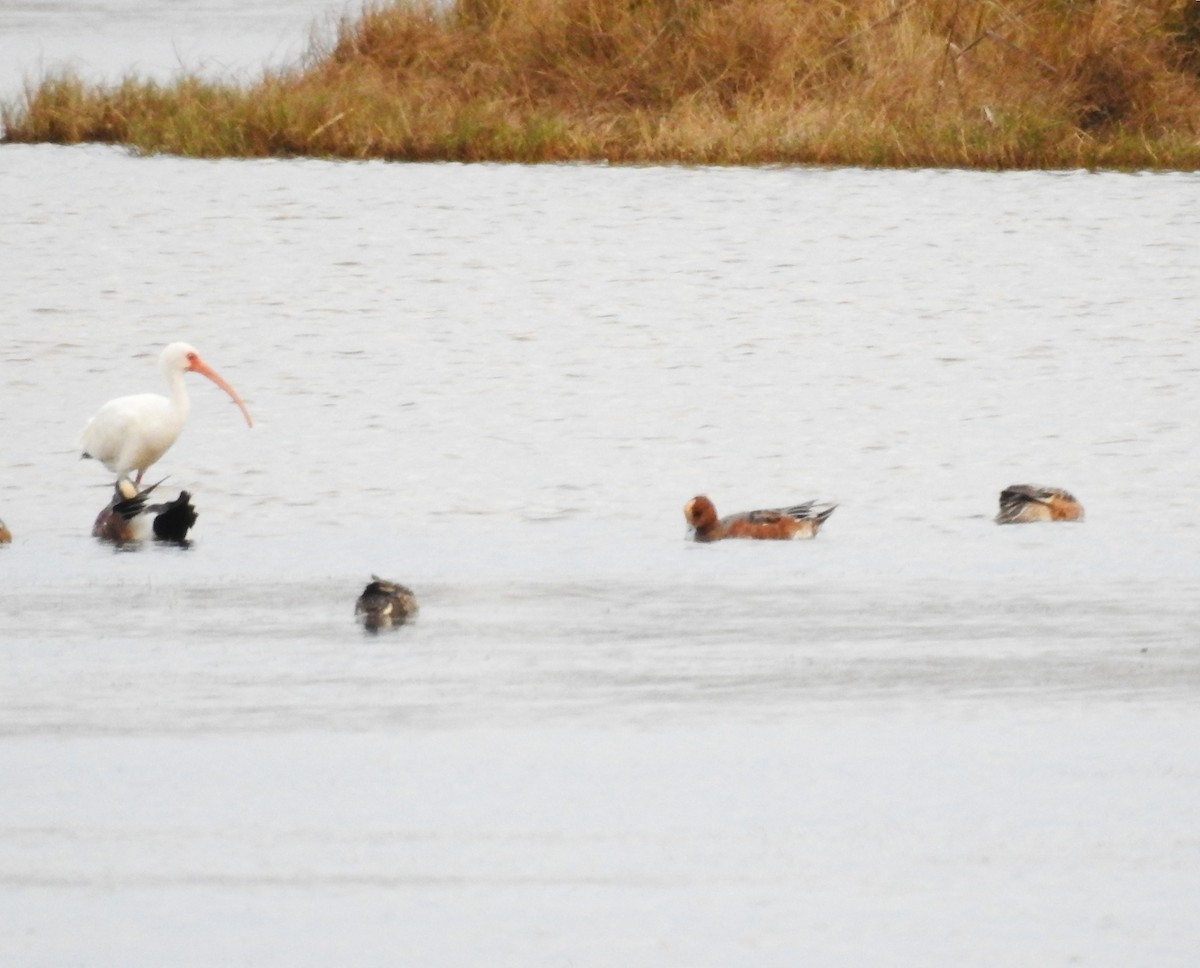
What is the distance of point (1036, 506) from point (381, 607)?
3.40 metres

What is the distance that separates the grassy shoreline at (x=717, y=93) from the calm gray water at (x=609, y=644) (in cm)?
Result: 568

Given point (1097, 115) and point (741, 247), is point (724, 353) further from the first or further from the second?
point (1097, 115)

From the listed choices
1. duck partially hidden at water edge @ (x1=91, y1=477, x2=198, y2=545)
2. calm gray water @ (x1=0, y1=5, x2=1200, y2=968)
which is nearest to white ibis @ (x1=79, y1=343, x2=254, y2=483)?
calm gray water @ (x1=0, y1=5, x2=1200, y2=968)

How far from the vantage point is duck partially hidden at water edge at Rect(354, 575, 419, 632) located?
887 centimetres

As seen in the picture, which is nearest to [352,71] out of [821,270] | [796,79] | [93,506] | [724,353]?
[796,79]

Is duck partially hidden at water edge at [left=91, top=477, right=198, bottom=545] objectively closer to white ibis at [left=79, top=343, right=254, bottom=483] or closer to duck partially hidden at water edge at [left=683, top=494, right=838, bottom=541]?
white ibis at [left=79, top=343, right=254, bottom=483]

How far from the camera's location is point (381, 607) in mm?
8875

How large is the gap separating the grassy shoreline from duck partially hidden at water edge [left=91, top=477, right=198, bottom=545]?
15675 mm

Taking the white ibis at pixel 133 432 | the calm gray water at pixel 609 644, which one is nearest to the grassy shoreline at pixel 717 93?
the calm gray water at pixel 609 644

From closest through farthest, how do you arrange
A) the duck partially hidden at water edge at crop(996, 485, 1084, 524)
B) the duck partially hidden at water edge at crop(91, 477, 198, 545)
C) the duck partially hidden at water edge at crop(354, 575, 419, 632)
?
the duck partially hidden at water edge at crop(354, 575, 419, 632), the duck partially hidden at water edge at crop(91, 477, 198, 545), the duck partially hidden at water edge at crop(996, 485, 1084, 524)

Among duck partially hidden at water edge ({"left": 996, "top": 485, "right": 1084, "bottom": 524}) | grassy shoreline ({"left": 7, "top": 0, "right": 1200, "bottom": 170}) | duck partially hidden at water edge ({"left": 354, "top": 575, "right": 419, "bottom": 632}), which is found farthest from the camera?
grassy shoreline ({"left": 7, "top": 0, "right": 1200, "bottom": 170})

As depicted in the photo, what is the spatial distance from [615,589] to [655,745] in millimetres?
2424

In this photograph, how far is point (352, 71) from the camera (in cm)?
2817

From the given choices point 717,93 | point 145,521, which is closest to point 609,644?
point 145,521
